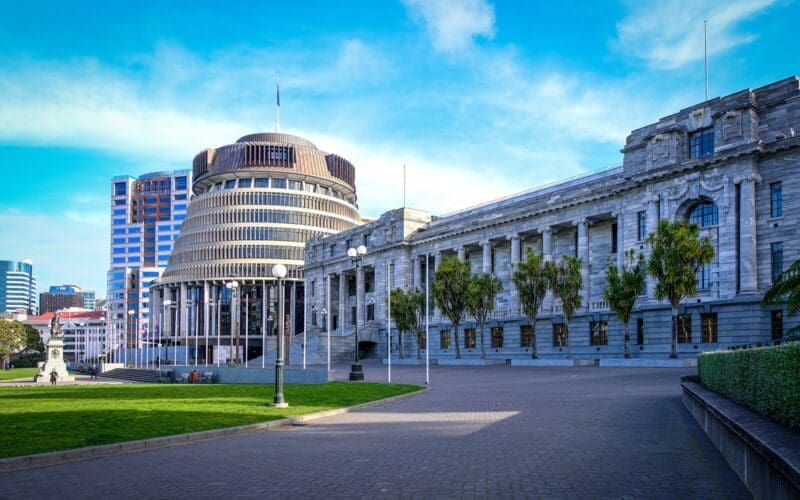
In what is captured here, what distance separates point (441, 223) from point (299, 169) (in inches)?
2013

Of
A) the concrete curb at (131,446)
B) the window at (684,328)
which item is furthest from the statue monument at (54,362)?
the window at (684,328)

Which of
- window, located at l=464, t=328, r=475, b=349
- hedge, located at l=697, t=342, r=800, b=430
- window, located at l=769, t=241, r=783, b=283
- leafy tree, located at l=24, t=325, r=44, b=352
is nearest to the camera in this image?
hedge, located at l=697, t=342, r=800, b=430

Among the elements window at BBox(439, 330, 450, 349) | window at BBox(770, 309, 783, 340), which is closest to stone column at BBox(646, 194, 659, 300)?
window at BBox(770, 309, 783, 340)

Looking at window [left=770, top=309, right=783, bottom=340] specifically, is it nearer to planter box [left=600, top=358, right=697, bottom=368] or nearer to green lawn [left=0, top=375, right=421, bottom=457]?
planter box [left=600, top=358, right=697, bottom=368]

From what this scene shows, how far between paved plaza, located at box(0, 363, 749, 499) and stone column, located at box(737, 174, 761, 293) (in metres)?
33.0

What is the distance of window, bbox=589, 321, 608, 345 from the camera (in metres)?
59.7

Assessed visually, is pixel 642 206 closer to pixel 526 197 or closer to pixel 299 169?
pixel 526 197

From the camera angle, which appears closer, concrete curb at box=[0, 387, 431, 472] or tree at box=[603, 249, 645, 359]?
concrete curb at box=[0, 387, 431, 472]

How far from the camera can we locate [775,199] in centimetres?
4881

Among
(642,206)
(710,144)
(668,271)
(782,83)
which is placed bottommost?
(668,271)

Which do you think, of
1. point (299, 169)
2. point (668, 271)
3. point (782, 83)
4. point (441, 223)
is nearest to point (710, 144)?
point (782, 83)

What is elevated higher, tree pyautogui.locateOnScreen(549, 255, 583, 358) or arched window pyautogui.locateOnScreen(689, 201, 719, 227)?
arched window pyautogui.locateOnScreen(689, 201, 719, 227)

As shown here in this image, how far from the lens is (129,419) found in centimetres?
1842

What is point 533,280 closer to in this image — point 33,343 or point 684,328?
point 684,328
